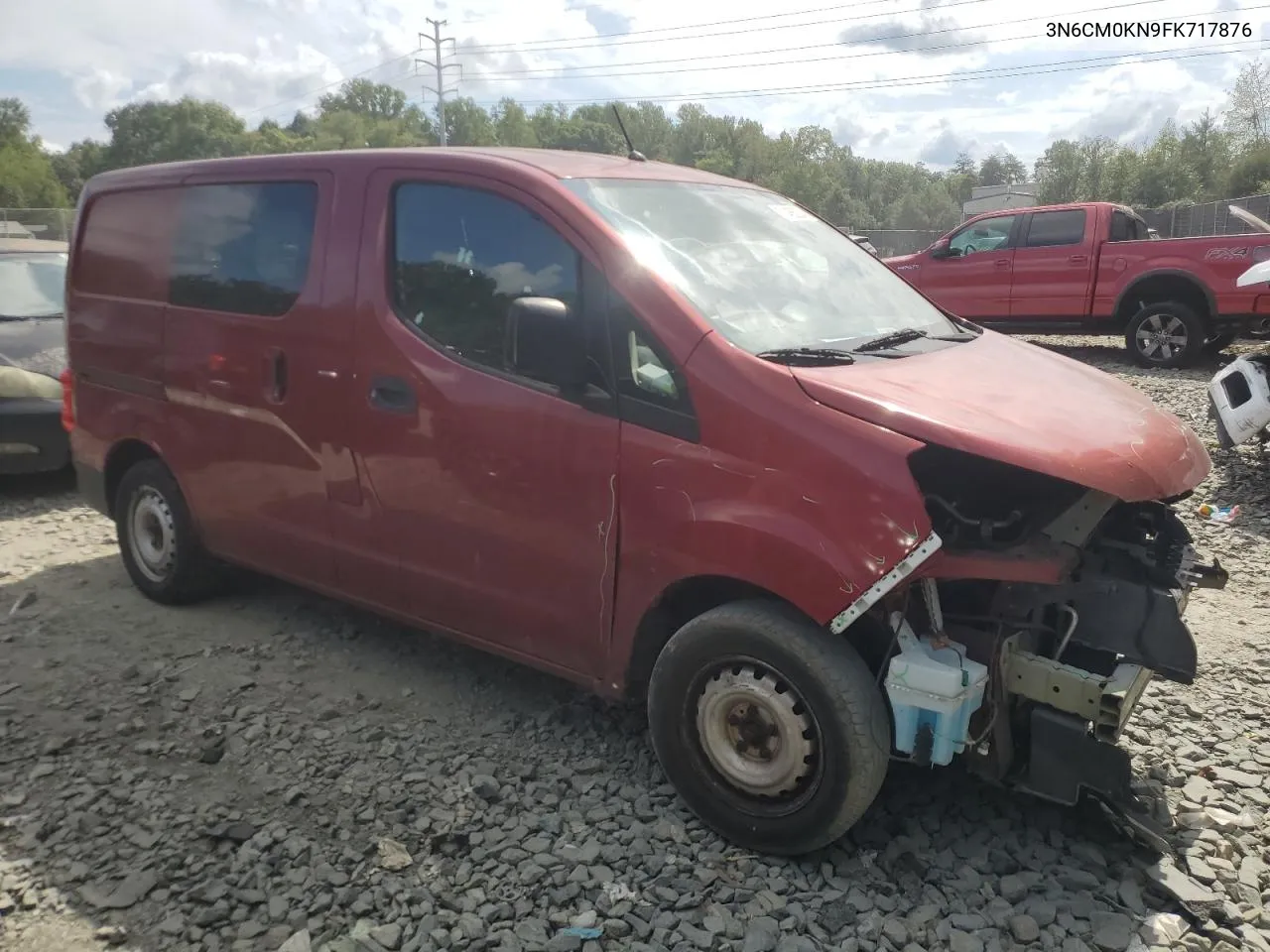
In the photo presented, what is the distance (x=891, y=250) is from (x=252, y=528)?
3340cm

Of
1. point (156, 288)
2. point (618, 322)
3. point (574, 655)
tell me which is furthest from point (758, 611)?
point (156, 288)

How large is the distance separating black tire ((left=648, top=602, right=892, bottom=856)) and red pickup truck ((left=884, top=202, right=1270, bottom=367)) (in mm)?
8031

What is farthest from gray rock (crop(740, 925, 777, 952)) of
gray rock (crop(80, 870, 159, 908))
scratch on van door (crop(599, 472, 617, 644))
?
gray rock (crop(80, 870, 159, 908))

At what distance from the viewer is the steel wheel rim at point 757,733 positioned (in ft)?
8.95

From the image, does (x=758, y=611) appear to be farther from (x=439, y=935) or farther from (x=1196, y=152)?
(x=1196, y=152)

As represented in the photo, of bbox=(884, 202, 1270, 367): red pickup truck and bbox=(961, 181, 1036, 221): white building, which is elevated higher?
bbox=(961, 181, 1036, 221): white building

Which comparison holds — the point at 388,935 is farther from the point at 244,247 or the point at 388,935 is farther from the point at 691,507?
the point at 244,247

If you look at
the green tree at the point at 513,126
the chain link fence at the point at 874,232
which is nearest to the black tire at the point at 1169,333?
the chain link fence at the point at 874,232

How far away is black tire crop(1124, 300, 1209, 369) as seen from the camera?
34.7ft

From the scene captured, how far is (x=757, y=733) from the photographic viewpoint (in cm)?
282

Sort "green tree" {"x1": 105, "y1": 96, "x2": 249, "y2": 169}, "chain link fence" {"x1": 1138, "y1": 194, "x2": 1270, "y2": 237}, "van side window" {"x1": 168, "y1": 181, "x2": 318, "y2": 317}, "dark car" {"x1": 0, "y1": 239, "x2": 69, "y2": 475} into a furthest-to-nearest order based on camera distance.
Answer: "green tree" {"x1": 105, "y1": 96, "x2": 249, "y2": 169}, "chain link fence" {"x1": 1138, "y1": 194, "x2": 1270, "y2": 237}, "dark car" {"x1": 0, "y1": 239, "x2": 69, "y2": 475}, "van side window" {"x1": 168, "y1": 181, "x2": 318, "y2": 317}

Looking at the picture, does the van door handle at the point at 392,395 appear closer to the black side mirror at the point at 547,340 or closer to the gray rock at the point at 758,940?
the black side mirror at the point at 547,340

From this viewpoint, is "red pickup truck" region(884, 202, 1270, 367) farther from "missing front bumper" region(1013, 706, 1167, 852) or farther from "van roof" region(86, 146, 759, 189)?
"missing front bumper" region(1013, 706, 1167, 852)

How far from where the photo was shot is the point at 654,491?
2867 millimetres
